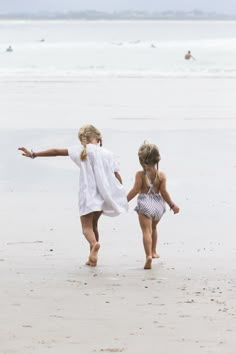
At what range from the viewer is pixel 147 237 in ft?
24.7

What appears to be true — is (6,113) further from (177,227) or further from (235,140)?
(177,227)

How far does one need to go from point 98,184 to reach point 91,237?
37 centimetres

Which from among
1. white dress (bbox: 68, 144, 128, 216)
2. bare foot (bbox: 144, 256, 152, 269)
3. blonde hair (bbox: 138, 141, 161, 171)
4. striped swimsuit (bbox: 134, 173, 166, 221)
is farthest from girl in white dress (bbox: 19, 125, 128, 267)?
bare foot (bbox: 144, 256, 152, 269)

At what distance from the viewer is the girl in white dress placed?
304 inches

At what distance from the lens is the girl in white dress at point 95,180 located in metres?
7.71

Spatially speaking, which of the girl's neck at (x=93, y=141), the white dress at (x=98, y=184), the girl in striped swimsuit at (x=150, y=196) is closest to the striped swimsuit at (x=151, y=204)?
the girl in striped swimsuit at (x=150, y=196)

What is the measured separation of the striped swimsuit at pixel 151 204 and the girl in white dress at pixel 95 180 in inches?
4.8

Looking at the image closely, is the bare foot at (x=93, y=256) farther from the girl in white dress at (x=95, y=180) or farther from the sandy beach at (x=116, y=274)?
the girl in white dress at (x=95, y=180)

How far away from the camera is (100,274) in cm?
721

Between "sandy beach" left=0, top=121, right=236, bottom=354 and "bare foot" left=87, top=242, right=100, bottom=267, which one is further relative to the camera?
"bare foot" left=87, top=242, right=100, bottom=267

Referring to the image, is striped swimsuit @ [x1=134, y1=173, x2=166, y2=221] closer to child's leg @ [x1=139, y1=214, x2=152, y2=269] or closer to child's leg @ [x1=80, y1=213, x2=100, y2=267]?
child's leg @ [x1=139, y1=214, x2=152, y2=269]

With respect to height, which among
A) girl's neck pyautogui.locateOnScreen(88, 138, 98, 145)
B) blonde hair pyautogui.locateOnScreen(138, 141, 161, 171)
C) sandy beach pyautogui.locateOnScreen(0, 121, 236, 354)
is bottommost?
sandy beach pyautogui.locateOnScreen(0, 121, 236, 354)

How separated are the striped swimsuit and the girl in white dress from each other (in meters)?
0.12

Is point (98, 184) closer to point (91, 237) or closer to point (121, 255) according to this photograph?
point (91, 237)
